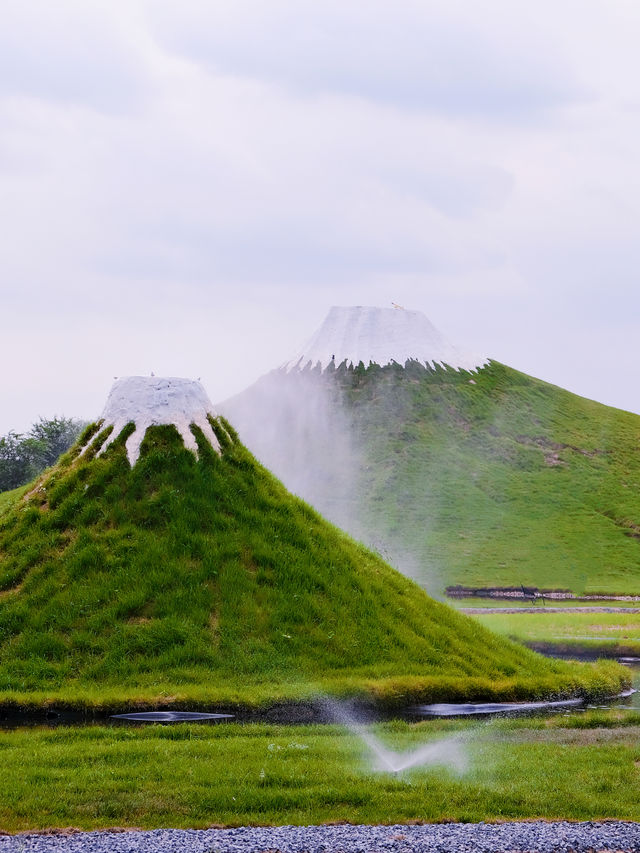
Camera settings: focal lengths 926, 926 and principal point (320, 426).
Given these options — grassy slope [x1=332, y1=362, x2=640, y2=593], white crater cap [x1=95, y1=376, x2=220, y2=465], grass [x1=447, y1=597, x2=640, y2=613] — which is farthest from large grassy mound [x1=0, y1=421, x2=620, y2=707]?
grassy slope [x1=332, y1=362, x2=640, y2=593]

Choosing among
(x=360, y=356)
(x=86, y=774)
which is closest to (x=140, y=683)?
(x=86, y=774)

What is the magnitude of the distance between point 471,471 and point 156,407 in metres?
69.7

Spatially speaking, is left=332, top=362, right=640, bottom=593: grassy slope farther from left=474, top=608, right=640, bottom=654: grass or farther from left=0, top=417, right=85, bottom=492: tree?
left=0, top=417, right=85, bottom=492: tree

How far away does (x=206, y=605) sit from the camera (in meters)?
24.9

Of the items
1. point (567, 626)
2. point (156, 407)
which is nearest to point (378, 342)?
point (567, 626)

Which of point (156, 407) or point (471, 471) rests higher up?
point (471, 471)

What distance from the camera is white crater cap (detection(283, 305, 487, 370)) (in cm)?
11675

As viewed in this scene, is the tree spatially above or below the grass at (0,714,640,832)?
above

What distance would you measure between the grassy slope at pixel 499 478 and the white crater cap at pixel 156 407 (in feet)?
130

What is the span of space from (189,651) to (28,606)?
4986 mm

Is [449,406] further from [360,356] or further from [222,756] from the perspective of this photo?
[222,756]

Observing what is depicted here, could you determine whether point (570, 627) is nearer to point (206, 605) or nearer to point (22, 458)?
point (206, 605)

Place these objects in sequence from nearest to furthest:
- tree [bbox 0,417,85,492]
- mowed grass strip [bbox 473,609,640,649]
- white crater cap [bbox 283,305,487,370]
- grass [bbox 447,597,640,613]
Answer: mowed grass strip [bbox 473,609,640,649] < grass [bbox 447,597,640,613] < tree [bbox 0,417,85,492] < white crater cap [bbox 283,305,487,370]

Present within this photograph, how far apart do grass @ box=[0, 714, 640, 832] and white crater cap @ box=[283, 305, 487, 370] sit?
96253 mm
